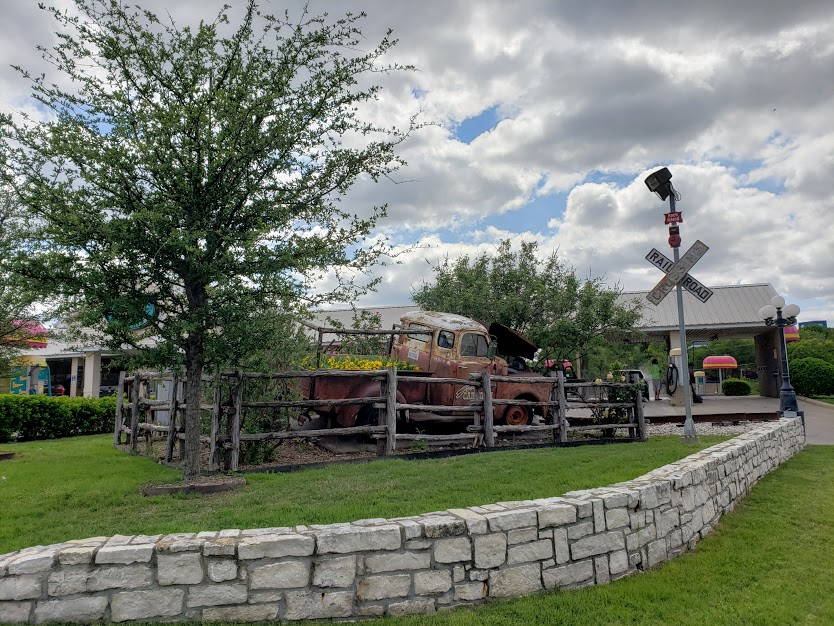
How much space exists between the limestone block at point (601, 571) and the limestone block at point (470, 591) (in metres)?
1.01

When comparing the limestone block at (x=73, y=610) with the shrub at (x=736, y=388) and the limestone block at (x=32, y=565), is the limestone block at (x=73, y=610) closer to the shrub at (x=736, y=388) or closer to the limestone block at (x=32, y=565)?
the limestone block at (x=32, y=565)

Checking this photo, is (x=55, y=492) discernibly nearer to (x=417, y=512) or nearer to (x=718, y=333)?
(x=417, y=512)

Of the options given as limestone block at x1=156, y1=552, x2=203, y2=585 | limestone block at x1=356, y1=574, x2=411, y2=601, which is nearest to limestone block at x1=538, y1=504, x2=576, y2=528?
limestone block at x1=356, y1=574, x2=411, y2=601

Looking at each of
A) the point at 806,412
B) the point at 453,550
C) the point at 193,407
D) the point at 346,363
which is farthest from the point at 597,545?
the point at 806,412

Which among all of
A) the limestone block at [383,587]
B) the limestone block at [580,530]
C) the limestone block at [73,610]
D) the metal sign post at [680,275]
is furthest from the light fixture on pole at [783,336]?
the limestone block at [73,610]

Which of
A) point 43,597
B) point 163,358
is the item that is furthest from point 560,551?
point 163,358

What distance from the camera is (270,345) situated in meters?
7.27

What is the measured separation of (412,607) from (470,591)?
426 millimetres

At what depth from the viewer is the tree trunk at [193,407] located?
7.04m

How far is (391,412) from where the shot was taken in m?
8.95

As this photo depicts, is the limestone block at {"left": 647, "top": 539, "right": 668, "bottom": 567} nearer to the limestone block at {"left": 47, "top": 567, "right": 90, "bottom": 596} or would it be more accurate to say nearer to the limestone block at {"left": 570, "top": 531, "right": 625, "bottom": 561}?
the limestone block at {"left": 570, "top": 531, "right": 625, "bottom": 561}

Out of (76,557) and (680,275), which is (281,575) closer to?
(76,557)

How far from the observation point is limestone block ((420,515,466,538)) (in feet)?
13.1

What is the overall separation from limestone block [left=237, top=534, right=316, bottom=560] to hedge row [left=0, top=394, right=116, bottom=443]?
1229cm
